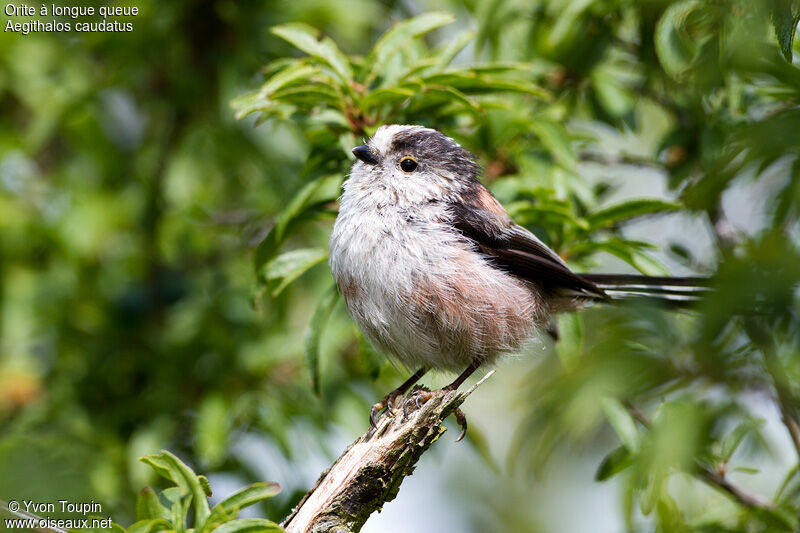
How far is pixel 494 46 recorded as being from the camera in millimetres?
3791

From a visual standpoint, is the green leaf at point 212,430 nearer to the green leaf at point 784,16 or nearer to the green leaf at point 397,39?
the green leaf at point 397,39

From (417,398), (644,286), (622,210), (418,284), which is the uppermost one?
(622,210)

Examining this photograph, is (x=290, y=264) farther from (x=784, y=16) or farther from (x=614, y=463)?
(x=784, y=16)

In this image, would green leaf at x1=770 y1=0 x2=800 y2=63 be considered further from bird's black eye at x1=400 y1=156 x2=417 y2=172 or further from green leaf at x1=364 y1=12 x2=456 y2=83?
bird's black eye at x1=400 y1=156 x2=417 y2=172

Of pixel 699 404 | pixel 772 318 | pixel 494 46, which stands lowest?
pixel 699 404

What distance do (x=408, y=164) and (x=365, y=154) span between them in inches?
10.4

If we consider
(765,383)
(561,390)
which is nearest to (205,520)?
(561,390)

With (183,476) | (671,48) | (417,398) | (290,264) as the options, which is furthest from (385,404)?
(671,48)

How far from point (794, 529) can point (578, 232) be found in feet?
4.88

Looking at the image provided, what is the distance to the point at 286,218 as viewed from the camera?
10.00 ft

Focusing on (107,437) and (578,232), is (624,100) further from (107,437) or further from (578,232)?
(107,437)

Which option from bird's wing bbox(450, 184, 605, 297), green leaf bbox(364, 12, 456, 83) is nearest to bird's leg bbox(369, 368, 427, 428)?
bird's wing bbox(450, 184, 605, 297)

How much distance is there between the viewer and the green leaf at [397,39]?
3223 millimetres

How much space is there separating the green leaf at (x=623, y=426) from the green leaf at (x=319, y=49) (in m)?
1.67
